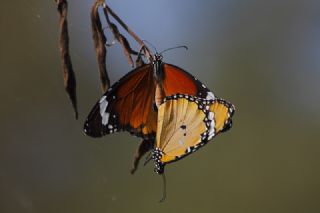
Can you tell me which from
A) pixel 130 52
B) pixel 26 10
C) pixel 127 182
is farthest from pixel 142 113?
pixel 127 182

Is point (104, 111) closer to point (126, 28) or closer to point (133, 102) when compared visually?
point (133, 102)

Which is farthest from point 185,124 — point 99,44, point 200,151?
point 200,151

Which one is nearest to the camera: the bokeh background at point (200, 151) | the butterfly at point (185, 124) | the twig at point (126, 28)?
the twig at point (126, 28)

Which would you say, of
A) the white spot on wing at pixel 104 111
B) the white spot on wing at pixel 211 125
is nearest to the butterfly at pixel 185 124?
the white spot on wing at pixel 211 125

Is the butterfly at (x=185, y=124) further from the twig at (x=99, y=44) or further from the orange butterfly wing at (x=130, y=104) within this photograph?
the twig at (x=99, y=44)

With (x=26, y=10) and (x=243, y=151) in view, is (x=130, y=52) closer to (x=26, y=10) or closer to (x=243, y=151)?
(x=26, y=10)

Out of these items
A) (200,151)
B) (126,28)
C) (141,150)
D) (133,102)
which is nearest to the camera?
(126,28)
